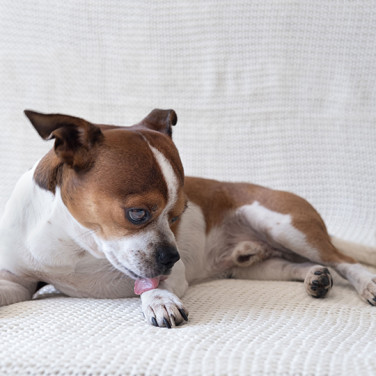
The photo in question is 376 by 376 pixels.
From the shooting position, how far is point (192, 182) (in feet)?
8.78

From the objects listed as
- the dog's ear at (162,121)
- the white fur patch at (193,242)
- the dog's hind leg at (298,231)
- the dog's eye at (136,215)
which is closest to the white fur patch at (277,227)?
the dog's hind leg at (298,231)

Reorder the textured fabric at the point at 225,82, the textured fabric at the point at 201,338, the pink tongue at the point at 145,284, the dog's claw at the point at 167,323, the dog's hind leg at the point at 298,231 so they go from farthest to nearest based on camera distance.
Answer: the textured fabric at the point at 225,82, the dog's hind leg at the point at 298,231, the pink tongue at the point at 145,284, the dog's claw at the point at 167,323, the textured fabric at the point at 201,338

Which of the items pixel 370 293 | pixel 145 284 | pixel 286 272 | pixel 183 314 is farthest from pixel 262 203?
pixel 183 314

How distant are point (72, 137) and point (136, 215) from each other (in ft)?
1.01

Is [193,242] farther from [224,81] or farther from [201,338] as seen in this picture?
[224,81]

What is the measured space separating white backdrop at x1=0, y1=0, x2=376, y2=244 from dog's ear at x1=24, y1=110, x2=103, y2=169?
1.52m

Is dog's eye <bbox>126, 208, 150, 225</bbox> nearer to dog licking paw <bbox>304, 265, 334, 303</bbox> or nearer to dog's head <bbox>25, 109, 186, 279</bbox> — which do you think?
dog's head <bbox>25, 109, 186, 279</bbox>

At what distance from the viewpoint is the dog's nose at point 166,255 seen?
186 cm

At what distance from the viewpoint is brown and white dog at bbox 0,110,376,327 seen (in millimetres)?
1815

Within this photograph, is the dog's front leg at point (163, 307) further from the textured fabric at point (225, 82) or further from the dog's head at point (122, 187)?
the textured fabric at point (225, 82)

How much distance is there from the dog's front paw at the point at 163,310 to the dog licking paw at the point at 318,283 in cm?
56

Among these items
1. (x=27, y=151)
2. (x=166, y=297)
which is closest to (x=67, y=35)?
(x=27, y=151)

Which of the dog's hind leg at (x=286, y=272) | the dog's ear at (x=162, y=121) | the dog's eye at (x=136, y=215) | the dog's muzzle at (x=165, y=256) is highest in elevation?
the dog's ear at (x=162, y=121)

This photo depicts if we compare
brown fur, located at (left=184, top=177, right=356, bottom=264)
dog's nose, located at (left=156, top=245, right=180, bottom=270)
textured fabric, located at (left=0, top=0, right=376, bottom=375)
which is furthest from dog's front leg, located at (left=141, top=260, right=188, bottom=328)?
textured fabric, located at (left=0, top=0, right=376, bottom=375)
